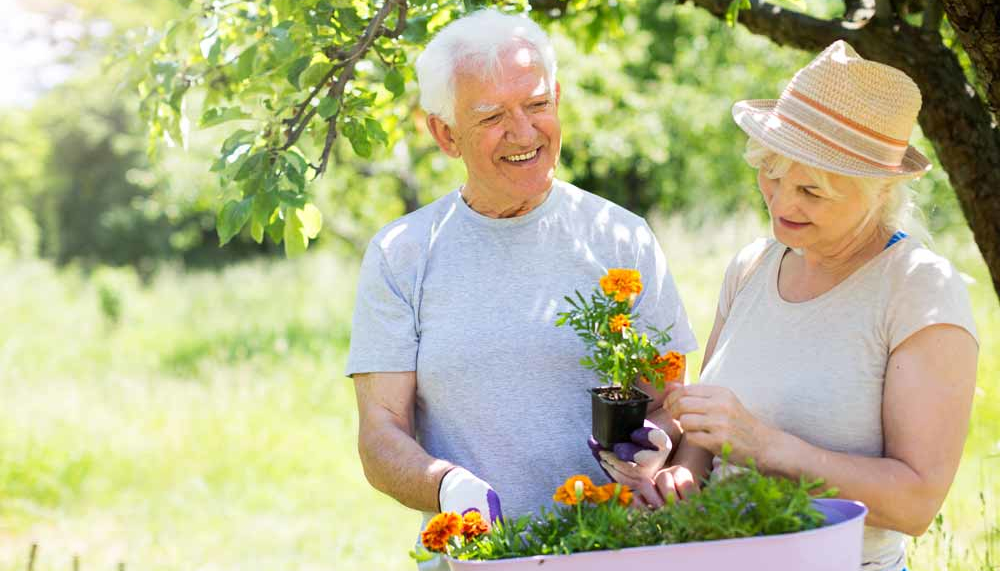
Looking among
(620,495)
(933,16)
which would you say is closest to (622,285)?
(620,495)

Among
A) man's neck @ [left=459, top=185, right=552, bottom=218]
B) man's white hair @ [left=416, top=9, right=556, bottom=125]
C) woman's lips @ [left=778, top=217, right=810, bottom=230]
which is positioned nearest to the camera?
woman's lips @ [left=778, top=217, right=810, bottom=230]

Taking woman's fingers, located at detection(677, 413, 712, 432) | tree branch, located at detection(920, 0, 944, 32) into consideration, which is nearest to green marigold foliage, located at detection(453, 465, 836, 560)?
woman's fingers, located at detection(677, 413, 712, 432)

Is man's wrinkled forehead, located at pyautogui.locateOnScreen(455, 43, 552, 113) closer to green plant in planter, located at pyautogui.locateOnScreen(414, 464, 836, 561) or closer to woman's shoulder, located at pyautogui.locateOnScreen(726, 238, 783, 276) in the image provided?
woman's shoulder, located at pyautogui.locateOnScreen(726, 238, 783, 276)

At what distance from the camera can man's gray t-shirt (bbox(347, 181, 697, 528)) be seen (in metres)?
2.25

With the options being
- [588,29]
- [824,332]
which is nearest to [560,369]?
[824,332]

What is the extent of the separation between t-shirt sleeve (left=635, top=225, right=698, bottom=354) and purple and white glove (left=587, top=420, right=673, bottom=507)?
13.2 inches

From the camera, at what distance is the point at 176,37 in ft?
9.85

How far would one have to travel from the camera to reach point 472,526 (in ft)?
5.59

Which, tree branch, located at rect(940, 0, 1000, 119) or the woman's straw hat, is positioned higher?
tree branch, located at rect(940, 0, 1000, 119)

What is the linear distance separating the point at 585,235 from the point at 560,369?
331 millimetres

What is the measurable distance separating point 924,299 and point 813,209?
0.26 m

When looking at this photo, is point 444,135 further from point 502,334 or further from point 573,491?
point 573,491

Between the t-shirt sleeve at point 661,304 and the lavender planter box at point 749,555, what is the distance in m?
0.73

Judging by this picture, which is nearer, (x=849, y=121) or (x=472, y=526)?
(x=472, y=526)
